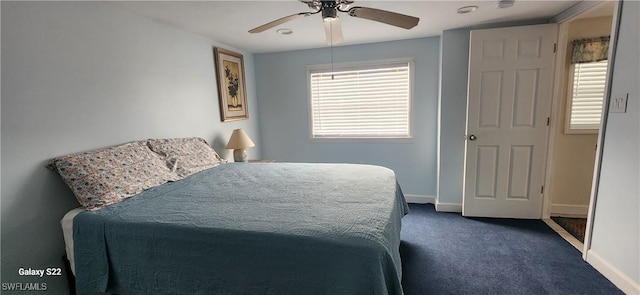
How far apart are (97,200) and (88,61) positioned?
3.37 feet

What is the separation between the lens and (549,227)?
2770 mm

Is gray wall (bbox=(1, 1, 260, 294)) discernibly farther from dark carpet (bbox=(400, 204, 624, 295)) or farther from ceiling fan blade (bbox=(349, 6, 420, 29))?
dark carpet (bbox=(400, 204, 624, 295))

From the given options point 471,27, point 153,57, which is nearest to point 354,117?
point 471,27

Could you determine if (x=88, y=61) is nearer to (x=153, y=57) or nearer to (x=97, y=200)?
(x=153, y=57)

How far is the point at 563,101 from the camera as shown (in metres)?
2.91

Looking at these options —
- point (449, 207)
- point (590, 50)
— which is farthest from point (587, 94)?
point (449, 207)

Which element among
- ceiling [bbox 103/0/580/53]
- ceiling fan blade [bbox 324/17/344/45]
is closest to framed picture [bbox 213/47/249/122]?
ceiling [bbox 103/0/580/53]

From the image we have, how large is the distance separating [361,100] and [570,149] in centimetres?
236

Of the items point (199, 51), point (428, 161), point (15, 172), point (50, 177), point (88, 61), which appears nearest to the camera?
point (15, 172)

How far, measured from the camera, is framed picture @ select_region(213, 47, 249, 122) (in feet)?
10.7

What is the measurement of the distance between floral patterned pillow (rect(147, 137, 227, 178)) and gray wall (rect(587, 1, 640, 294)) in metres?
3.20

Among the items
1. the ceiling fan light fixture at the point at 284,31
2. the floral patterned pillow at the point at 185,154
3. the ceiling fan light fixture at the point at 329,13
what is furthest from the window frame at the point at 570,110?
the floral patterned pillow at the point at 185,154

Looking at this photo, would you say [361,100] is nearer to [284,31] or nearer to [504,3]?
[284,31]

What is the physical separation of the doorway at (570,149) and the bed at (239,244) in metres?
2.20
